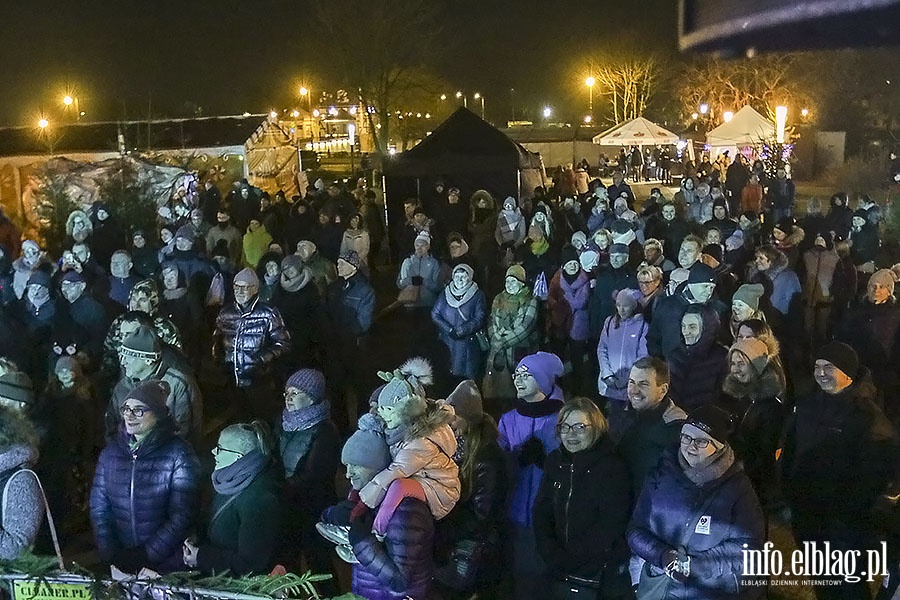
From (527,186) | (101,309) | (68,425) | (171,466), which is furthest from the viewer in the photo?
(527,186)

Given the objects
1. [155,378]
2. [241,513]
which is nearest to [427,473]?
[241,513]

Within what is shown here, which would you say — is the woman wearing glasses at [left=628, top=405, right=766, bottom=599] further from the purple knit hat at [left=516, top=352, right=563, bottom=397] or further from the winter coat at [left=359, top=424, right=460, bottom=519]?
the purple knit hat at [left=516, top=352, right=563, bottom=397]

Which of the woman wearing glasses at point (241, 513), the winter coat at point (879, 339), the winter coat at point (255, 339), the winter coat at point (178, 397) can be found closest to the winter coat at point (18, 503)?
the woman wearing glasses at point (241, 513)

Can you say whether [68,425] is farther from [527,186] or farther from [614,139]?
[614,139]

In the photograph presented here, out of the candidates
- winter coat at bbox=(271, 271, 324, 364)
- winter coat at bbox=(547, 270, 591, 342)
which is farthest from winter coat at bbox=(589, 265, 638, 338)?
winter coat at bbox=(271, 271, 324, 364)

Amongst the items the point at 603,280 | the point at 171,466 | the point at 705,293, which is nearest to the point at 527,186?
the point at 603,280

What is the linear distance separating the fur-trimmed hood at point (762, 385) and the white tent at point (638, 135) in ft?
66.6

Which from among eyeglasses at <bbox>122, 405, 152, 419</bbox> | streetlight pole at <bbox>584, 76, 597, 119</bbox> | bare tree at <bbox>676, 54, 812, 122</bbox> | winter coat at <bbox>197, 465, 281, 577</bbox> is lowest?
winter coat at <bbox>197, 465, 281, 577</bbox>

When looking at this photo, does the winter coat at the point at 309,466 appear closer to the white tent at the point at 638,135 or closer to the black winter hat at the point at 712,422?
the black winter hat at the point at 712,422

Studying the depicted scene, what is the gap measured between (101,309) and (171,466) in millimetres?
3091

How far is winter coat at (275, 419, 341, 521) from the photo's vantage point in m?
3.85

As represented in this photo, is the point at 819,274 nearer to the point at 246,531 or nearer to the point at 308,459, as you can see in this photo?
the point at 308,459

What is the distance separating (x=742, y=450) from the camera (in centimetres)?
431

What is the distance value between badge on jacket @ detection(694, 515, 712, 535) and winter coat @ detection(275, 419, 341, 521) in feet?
5.42
